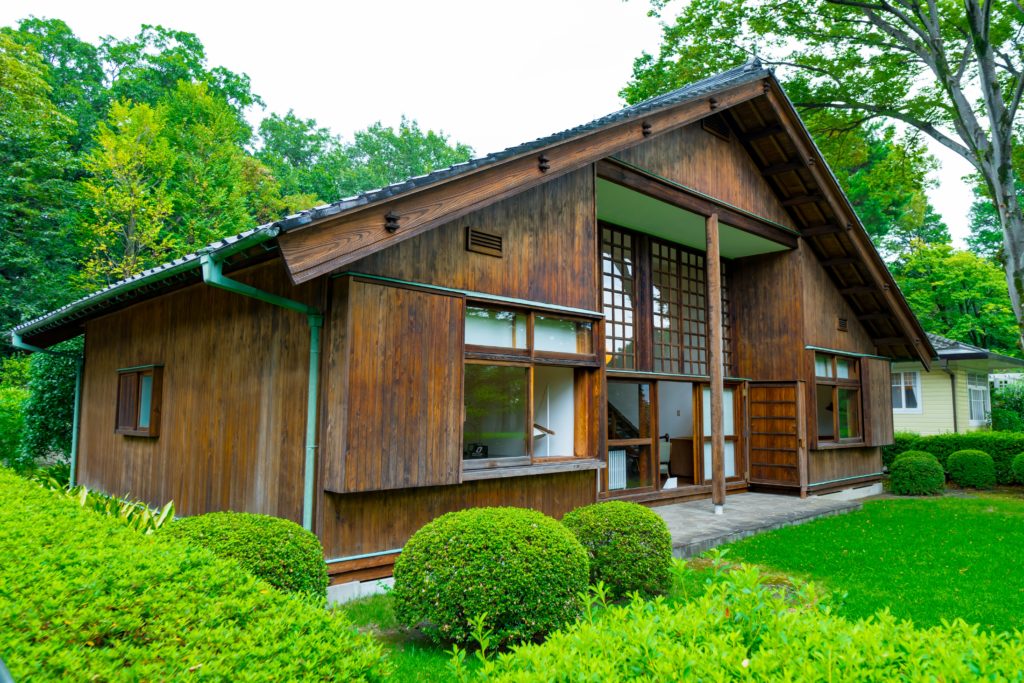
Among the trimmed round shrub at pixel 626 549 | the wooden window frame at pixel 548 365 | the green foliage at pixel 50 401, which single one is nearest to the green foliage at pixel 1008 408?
the wooden window frame at pixel 548 365

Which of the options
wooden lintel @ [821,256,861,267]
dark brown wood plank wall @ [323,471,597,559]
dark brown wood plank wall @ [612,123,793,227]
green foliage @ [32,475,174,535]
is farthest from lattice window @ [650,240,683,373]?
green foliage @ [32,475,174,535]

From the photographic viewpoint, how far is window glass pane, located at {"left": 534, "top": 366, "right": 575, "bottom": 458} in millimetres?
7285

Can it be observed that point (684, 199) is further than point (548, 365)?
Yes

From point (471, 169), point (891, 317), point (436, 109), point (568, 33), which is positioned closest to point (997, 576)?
point (471, 169)

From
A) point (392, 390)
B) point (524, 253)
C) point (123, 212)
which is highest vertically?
point (123, 212)

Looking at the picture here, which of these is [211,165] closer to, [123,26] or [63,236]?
[63,236]

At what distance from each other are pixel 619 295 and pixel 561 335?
135 inches

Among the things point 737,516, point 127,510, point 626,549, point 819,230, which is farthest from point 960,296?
point 127,510

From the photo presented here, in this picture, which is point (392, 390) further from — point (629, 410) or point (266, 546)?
point (629, 410)

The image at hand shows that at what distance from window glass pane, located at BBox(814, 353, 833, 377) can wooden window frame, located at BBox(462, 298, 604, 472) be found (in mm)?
6212

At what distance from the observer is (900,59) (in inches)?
533

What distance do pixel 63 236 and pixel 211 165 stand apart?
5.30 metres

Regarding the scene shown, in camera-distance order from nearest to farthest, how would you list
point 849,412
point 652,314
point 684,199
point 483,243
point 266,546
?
point 266,546 < point 483,243 < point 684,199 < point 652,314 < point 849,412

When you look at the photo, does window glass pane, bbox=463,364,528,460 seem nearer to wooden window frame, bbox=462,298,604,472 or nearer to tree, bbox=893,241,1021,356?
wooden window frame, bbox=462,298,604,472
